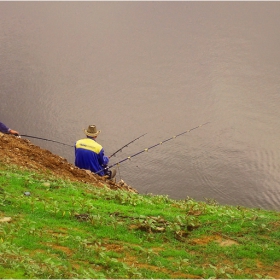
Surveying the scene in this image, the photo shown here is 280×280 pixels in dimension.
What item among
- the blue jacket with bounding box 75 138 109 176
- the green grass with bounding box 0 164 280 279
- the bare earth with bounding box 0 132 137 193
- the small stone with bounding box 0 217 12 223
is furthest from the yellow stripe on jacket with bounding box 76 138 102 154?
the small stone with bounding box 0 217 12 223

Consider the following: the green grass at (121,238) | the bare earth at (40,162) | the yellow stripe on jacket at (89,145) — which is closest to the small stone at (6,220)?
the green grass at (121,238)

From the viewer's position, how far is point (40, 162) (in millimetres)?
9516

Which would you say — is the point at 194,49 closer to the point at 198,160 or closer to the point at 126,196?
the point at 198,160

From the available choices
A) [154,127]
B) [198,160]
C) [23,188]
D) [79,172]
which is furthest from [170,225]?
[154,127]

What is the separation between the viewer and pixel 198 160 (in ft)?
39.1

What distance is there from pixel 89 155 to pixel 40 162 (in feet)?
3.37

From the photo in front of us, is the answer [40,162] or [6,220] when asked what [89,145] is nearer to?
[40,162]

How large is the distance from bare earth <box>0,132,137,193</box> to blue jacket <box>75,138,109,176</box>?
23cm

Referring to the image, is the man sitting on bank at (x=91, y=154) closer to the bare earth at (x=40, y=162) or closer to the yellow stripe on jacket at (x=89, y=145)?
the yellow stripe on jacket at (x=89, y=145)

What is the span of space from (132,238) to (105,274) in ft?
3.84

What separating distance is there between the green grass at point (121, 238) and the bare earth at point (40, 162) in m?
1.22

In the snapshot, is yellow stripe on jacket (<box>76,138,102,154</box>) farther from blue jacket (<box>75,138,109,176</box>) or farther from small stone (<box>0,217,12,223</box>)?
small stone (<box>0,217,12,223</box>)

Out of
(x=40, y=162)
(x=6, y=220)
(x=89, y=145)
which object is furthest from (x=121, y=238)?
(x=40, y=162)

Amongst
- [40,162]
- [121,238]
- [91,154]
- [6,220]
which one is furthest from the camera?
[91,154]
